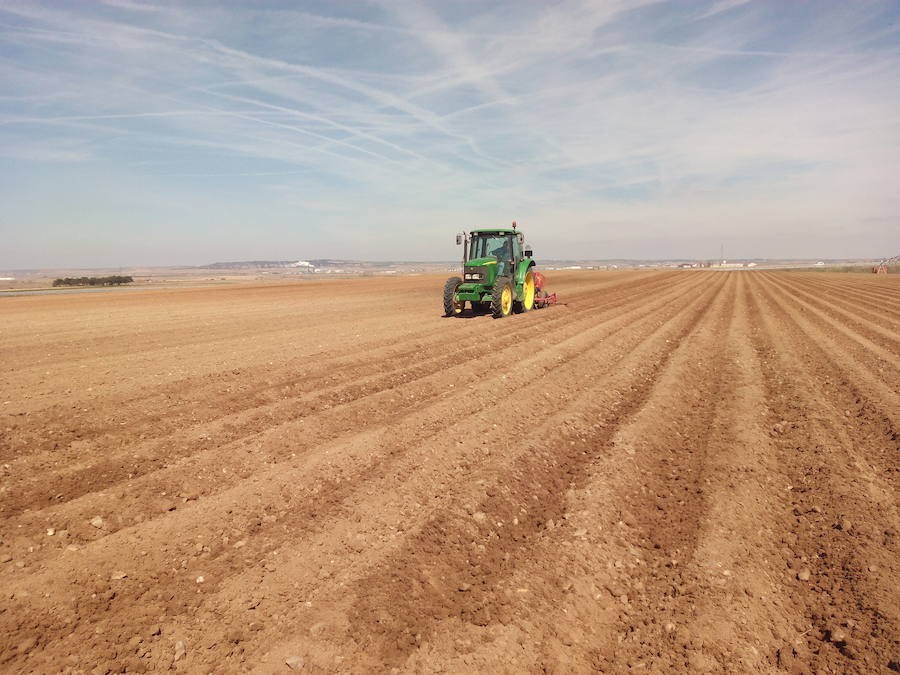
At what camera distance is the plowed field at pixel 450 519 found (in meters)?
2.66

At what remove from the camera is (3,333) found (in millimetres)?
13102

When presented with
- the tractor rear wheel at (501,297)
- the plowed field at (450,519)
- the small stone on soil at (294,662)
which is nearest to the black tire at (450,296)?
the tractor rear wheel at (501,297)

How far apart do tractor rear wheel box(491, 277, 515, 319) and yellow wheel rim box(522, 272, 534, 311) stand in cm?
190

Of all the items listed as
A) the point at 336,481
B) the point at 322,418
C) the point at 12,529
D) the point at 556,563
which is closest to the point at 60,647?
the point at 12,529

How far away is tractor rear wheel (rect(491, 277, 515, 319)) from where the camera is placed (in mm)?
14203

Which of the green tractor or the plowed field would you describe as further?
the green tractor

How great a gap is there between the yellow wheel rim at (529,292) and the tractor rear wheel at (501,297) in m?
1.90

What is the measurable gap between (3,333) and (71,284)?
43142 mm

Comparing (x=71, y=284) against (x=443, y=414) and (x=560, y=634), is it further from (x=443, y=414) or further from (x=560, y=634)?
(x=560, y=634)

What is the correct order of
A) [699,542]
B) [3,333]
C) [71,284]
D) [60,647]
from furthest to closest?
[71,284] → [3,333] → [699,542] → [60,647]

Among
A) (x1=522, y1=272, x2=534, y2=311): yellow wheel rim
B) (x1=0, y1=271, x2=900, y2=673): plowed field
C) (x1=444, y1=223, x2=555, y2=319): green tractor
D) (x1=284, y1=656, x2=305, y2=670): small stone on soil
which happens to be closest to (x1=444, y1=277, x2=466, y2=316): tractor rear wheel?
(x1=444, y1=223, x2=555, y2=319): green tractor

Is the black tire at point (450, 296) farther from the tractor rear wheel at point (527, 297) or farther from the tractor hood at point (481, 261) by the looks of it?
the tractor rear wheel at point (527, 297)

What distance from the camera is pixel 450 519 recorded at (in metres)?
3.81

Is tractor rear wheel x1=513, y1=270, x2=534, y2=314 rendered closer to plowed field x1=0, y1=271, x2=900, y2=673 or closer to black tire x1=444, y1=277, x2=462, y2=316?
black tire x1=444, y1=277, x2=462, y2=316
